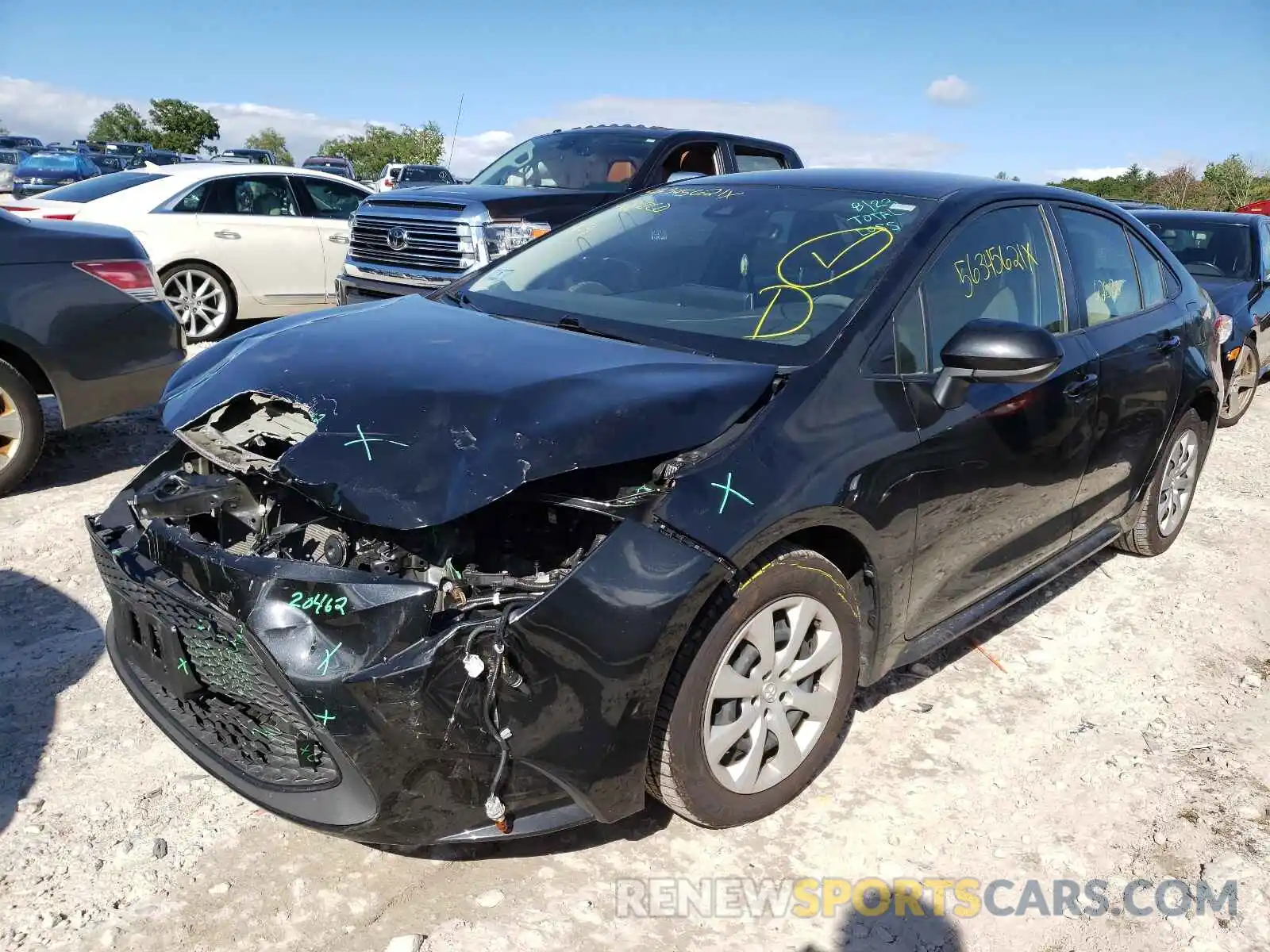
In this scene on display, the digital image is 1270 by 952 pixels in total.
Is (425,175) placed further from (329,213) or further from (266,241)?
(266,241)

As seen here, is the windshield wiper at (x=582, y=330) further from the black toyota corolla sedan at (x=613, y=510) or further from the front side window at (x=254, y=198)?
the front side window at (x=254, y=198)

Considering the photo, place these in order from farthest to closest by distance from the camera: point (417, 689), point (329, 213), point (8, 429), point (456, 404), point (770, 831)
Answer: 1. point (329, 213)
2. point (8, 429)
3. point (770, 831)
4. point (456, 404)
5. point (417, 689)

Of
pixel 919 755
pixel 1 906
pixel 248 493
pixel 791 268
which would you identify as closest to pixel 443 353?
pixel 248 493

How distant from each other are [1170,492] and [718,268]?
116 inches

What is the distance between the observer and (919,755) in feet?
10.6

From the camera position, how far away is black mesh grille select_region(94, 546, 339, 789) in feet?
7.47

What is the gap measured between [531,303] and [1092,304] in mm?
2175

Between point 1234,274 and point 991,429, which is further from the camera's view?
point 1234,274

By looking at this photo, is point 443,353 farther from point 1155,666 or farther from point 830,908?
point 1155,666

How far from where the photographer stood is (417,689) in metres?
2.11

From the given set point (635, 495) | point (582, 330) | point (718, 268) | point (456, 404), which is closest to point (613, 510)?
point (635, 495)

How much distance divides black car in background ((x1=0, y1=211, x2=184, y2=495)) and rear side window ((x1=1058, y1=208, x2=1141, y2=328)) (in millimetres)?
4398

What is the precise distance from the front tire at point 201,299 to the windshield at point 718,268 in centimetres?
570

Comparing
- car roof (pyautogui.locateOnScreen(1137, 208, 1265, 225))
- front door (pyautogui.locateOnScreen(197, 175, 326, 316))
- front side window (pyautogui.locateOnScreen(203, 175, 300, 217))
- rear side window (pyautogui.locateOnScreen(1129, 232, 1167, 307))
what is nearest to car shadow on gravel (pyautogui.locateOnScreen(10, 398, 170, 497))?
front door (pyautogui.locateOnScreen(197, 175, 326, 316))
